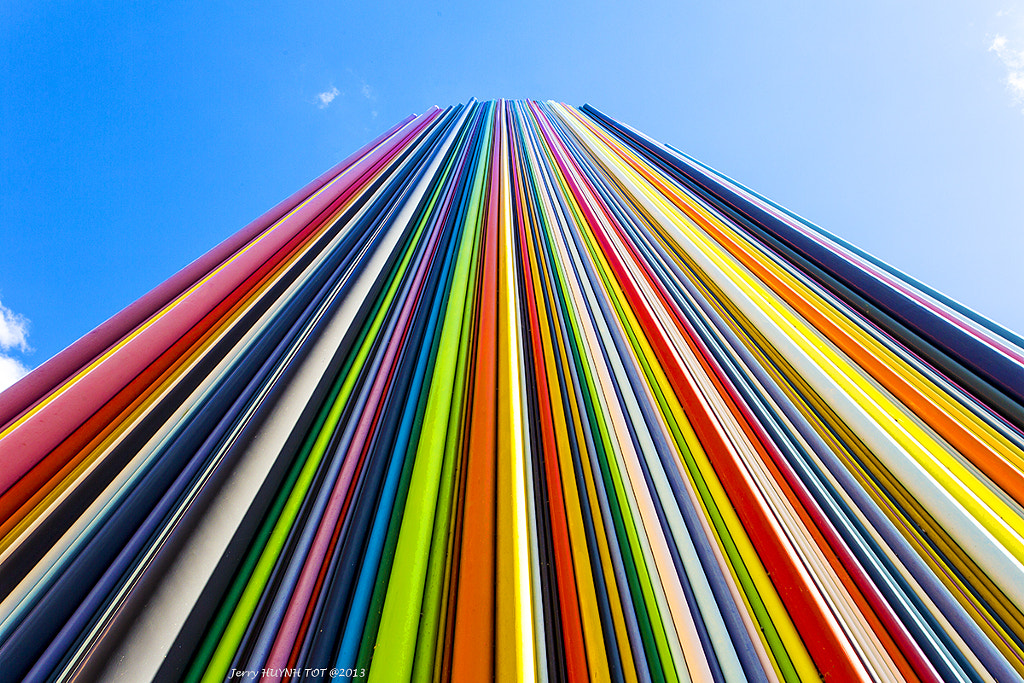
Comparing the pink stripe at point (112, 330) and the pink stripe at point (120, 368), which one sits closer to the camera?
the pink stripe at point (120, 368)

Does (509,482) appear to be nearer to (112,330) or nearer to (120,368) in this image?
(120,368)

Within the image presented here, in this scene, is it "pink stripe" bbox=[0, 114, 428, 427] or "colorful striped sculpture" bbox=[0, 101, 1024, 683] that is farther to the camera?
"pink stripe" bbox=[0, 114, 428, 427]

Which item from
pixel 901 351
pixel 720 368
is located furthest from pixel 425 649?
pixel 901 351

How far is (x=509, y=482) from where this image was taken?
524 millimetres

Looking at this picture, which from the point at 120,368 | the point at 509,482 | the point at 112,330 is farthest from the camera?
the point at 112,330

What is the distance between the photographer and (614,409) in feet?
2.51

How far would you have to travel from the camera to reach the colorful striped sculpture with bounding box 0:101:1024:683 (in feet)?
1.39

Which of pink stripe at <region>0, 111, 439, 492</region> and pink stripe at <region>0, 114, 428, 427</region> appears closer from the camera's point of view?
pink stripe at <region>0, 111, 439, 492</region>

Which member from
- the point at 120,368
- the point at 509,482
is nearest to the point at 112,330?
the point at 120,368

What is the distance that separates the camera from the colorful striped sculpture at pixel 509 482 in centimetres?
43

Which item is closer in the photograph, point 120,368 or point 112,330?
point 120,368

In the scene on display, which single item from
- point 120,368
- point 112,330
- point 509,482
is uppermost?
point 112,330

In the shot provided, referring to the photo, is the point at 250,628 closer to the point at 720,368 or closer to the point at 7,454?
the point at 7,454

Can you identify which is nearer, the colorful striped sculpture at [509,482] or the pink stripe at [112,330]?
the colorful striped sculpture at [509,482]
